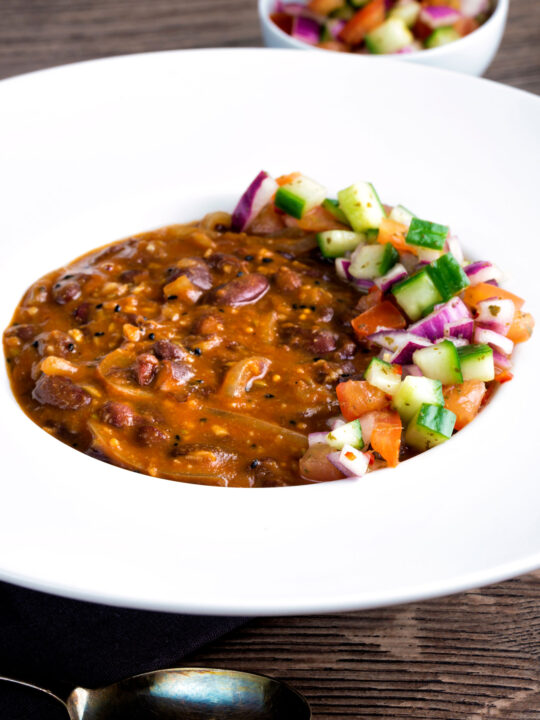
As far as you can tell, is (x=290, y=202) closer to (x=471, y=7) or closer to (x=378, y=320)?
(x=378, y=320)

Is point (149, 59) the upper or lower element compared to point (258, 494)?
upper

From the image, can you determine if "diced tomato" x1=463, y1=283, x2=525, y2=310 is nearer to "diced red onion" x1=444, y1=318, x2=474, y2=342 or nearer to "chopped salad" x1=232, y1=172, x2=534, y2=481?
"chopped salad" x1=232, y1=172, x2=534, y2=481

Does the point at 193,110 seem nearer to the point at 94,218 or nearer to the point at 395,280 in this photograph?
the point at 94,218

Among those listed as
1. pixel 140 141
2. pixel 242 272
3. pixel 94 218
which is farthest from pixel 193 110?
pixel 242 272

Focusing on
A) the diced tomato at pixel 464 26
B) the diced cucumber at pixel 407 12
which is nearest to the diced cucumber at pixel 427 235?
the diced cucumber at pixel 407 12

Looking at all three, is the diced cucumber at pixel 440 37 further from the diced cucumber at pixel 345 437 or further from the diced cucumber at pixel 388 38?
the diced cucumber at pixel 345 437

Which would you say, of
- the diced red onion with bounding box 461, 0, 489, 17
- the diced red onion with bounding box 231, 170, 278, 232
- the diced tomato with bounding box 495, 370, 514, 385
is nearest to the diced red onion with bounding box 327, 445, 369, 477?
the diced tomato with bounding box 495, 370, 514, 385
